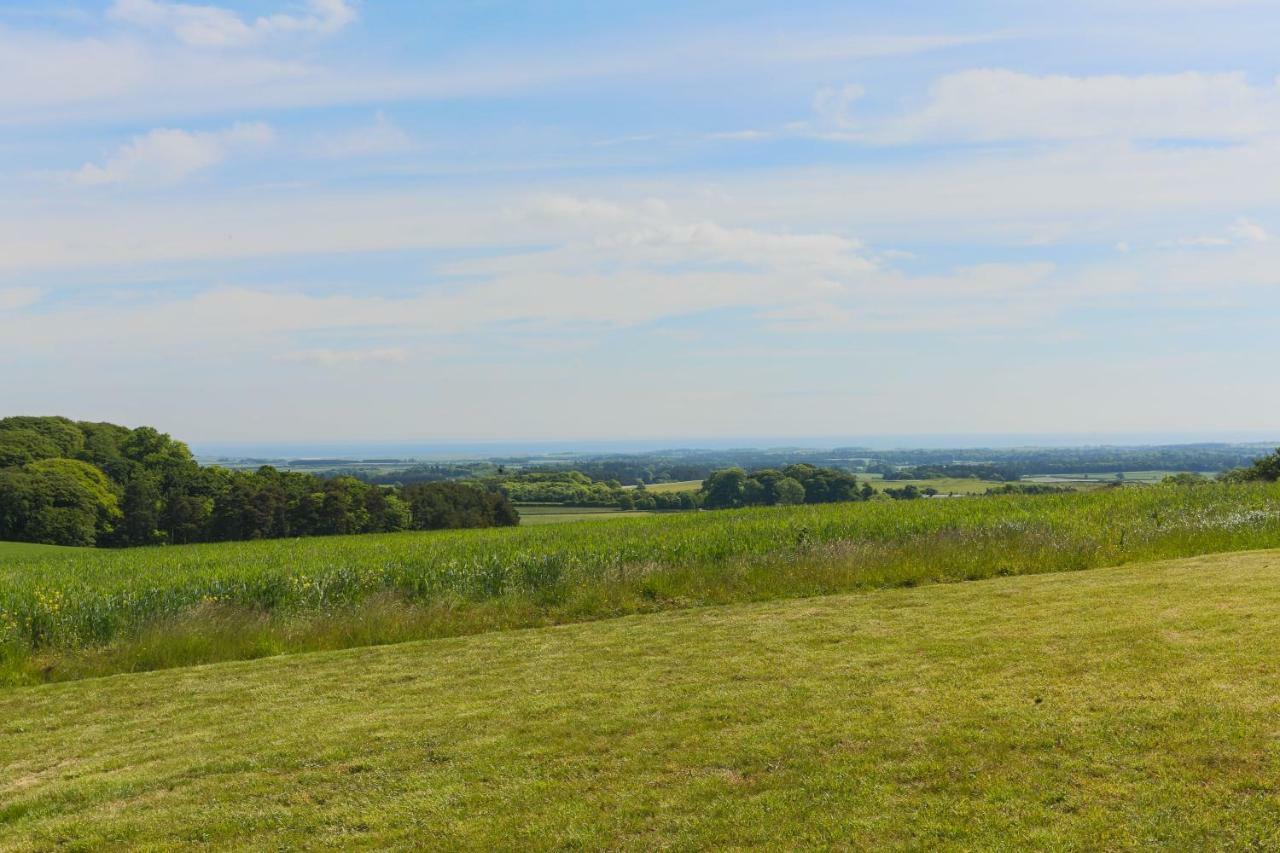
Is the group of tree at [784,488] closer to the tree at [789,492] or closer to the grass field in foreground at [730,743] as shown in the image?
the tree at [789,492]

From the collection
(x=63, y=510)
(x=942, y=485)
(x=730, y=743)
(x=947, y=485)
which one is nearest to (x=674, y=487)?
(x=942, y=485)

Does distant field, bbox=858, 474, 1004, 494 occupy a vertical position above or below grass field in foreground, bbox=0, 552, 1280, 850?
below

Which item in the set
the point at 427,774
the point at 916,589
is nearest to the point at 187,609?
the point at 427,774

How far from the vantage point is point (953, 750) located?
6438 millimetres

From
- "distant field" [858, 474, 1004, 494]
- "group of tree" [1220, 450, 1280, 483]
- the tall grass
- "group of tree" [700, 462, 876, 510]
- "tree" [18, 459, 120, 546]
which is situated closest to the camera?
the tall grass

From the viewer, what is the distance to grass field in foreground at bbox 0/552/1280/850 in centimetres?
561

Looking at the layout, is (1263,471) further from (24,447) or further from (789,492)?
(24,447)

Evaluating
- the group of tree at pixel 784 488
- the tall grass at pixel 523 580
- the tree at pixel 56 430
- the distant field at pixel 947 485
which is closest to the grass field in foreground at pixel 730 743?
the tall grass at pixel 523 580

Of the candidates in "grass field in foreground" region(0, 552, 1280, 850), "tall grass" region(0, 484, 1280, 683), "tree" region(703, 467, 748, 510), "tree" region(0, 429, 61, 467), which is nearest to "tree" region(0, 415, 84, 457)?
"tree" region(0, 429, 61, 467)

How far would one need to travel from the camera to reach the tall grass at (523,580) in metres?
14.3

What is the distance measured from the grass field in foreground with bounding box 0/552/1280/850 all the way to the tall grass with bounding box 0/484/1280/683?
2.85 metres

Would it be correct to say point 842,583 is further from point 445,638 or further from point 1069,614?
point 445,638

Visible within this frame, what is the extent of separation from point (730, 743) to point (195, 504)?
74496 mm

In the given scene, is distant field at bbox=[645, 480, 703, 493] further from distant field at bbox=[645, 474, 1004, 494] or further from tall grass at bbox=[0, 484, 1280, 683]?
tall grass at bbox=[0, 484, 1280, 683]
